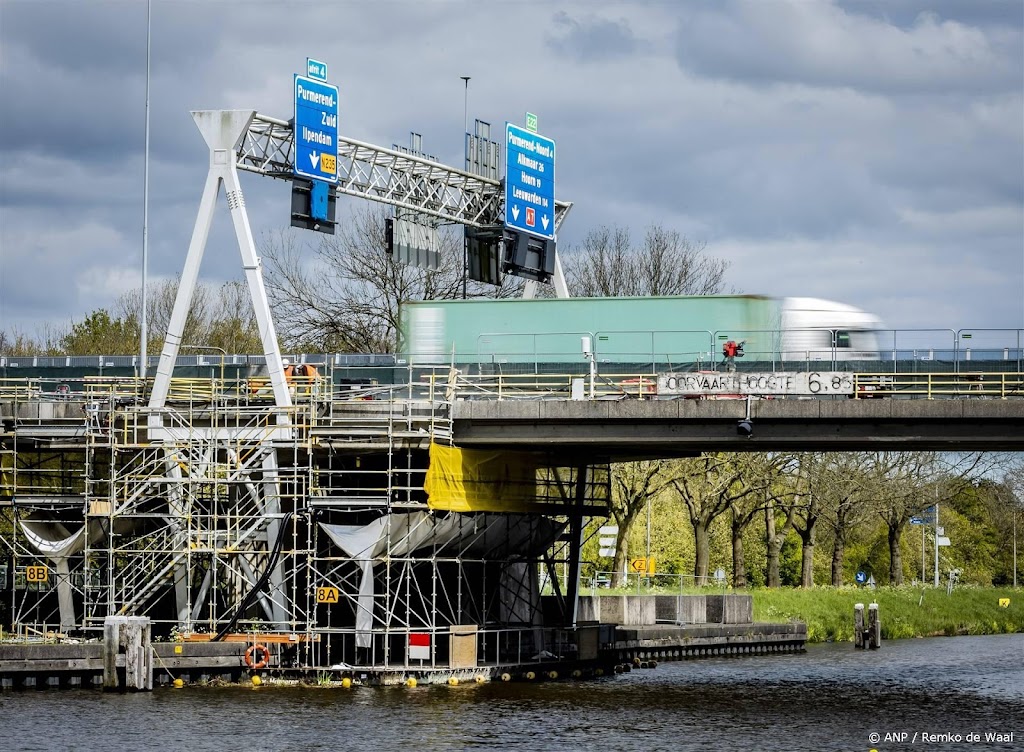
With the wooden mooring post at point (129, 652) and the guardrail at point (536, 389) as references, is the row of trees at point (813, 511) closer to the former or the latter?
the guardrail at point (536, 389)

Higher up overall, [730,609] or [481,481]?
[481,481]

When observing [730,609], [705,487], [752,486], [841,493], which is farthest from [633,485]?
[841,493]

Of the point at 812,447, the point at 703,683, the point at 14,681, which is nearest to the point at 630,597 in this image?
the point at 703,683

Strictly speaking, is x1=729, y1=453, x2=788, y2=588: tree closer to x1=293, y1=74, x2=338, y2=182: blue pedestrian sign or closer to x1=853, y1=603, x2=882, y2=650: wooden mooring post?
x1=853, y1=603, x2=882, y2=650: wooden mooring post

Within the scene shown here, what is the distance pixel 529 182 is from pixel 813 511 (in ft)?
95.7

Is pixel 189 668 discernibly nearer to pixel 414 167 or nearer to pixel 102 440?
pixel 102 440

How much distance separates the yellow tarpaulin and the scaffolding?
331 millimetres

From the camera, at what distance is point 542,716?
139 ft

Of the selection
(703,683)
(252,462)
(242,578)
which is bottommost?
(703,683)

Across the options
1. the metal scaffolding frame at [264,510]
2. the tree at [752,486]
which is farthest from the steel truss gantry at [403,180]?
the tree at [752,486]

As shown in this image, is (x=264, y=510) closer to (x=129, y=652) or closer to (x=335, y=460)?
(x=335, y=460)

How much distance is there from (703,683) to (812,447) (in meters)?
8.46

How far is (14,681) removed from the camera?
4625 centimetres

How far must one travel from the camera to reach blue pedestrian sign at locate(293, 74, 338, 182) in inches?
1971
